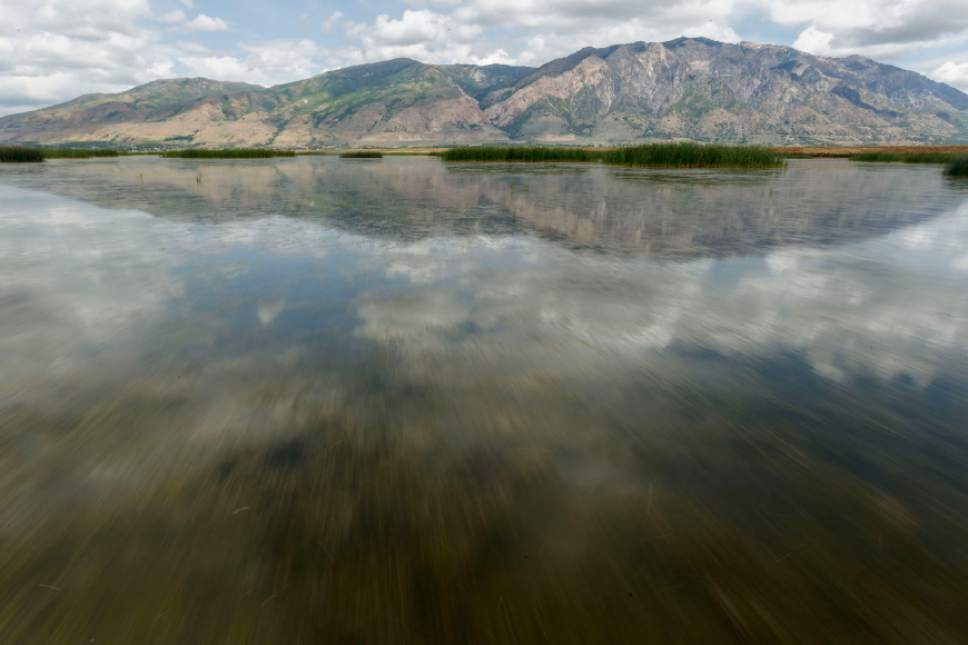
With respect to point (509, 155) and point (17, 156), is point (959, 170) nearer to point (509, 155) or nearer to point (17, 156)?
point (509, 155)

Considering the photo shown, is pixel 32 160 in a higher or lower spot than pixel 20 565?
higher

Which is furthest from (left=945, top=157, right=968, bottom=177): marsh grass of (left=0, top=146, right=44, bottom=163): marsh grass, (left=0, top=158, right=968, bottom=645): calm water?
(left=0, top=146, right=44, bottom=163): marsh grass

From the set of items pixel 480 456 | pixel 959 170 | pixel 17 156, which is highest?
pixel 17 156

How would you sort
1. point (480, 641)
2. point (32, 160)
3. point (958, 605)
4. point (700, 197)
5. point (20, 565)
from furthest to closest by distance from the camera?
point (32, 160), point (700, 197), point (20, 565), point (958, 605), point (480, 641)

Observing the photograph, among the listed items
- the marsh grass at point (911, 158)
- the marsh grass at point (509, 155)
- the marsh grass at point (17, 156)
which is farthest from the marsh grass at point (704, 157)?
the marsh grass at point (17, 156)

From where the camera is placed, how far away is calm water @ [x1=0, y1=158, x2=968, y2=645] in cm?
409

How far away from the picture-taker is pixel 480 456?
6180 mm

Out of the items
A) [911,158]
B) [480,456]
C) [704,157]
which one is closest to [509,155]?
[704,157]

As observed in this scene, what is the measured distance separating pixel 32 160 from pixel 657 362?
4985 inches

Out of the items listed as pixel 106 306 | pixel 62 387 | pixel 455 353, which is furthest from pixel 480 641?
pixel 106 306

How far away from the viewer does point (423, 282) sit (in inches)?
567

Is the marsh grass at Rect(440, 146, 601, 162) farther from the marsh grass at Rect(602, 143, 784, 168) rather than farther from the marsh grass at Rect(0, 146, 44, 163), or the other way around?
the marsh grass at Rect(0, 146, 44, 163)

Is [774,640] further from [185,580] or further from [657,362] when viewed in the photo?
[657,362]

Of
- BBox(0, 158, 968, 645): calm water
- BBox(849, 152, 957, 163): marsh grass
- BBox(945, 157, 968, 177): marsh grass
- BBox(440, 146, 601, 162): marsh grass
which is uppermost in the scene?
BBox(440, 146, 601, 162): marsh grass
